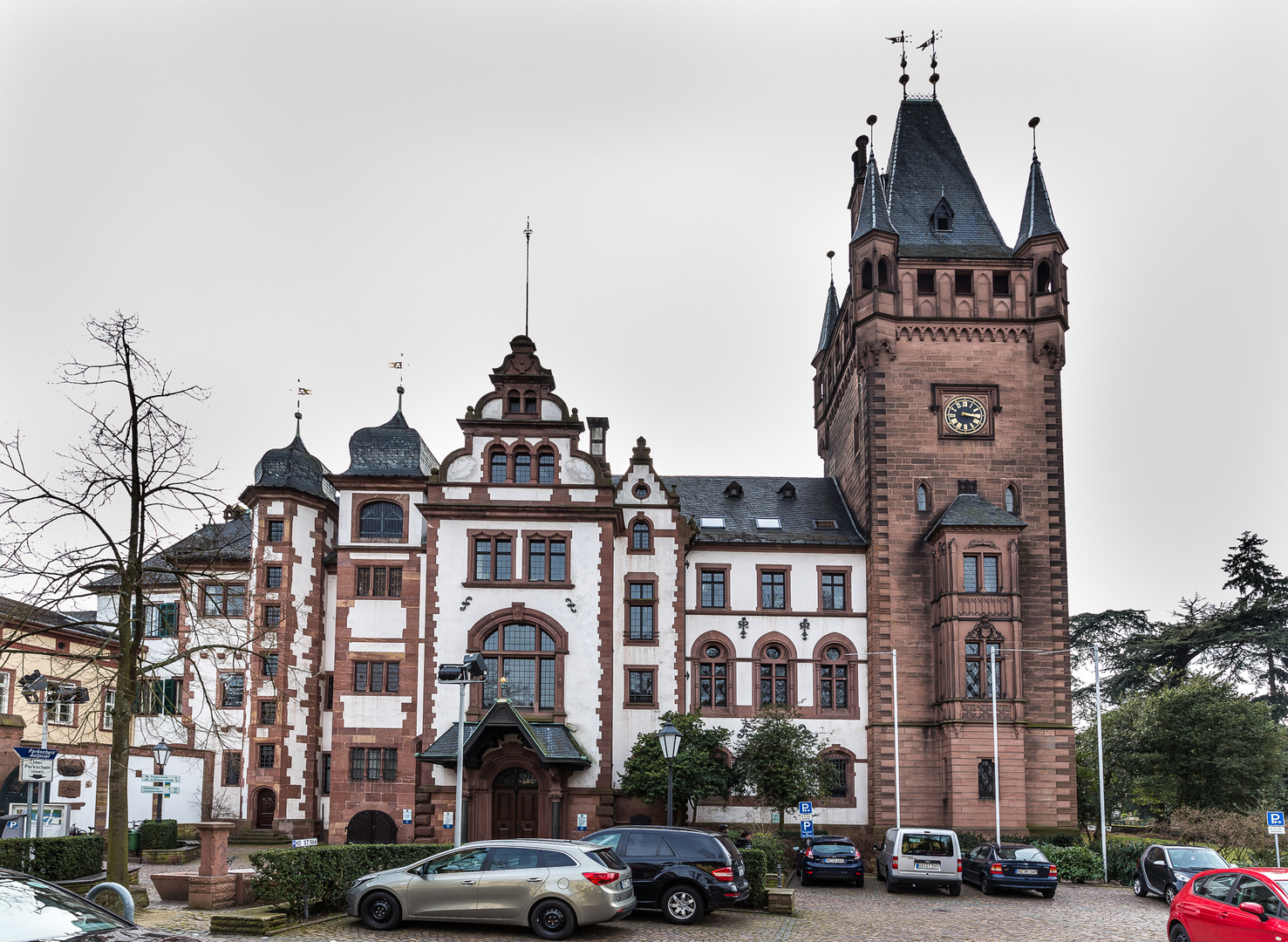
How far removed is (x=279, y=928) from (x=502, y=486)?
25.1 m

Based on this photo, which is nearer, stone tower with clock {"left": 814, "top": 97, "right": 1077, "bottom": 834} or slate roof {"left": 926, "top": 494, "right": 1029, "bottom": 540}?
stone tower with clock {"left": 814, "top": 97, "right": 1077, "bottom": 834}

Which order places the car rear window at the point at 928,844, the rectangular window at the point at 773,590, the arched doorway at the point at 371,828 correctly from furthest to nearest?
the rectangular window at the point at 773,590 → the arched doorway at the point at 371,828 → the car rear window at the point at 928,844

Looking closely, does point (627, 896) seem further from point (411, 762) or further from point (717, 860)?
point (411, 762)

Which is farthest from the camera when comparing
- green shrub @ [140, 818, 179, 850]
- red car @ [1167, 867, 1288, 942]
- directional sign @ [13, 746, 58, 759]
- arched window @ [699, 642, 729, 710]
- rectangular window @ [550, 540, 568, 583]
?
arched window @ [699, 642, 729, 710]

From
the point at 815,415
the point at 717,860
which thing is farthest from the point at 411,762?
the point at 815,415

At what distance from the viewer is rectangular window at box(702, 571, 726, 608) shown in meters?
47.8

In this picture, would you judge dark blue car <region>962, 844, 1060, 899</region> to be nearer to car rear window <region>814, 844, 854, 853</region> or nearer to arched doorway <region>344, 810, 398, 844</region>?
car rear window <region>814, 844, 854, 853</region>

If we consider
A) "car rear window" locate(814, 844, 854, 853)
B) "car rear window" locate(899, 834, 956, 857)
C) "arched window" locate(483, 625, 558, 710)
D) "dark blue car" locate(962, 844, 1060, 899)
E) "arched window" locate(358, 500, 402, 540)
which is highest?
"arched window" locate(358, 500, 402, 540)

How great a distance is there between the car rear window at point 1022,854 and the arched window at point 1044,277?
24630 mm

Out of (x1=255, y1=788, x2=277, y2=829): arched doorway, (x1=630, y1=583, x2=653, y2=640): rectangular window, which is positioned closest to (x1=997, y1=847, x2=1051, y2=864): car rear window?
(x1=630, y1=583, x2=653, y2=640): rectangular window

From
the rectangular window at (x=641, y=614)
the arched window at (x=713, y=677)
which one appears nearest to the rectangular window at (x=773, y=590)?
the arched window at (x=713, y=677)

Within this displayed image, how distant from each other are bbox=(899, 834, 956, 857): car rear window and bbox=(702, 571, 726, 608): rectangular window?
16681 millimetres

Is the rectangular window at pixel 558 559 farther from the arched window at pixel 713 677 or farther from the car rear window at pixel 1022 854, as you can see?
the car rear window at pixel 1022 854

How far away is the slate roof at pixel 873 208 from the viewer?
50250 millimetres
